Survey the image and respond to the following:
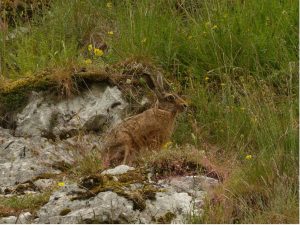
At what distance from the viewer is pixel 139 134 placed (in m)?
7.27

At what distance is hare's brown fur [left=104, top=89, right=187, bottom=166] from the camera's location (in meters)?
7.16

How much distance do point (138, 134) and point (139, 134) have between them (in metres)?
0.01

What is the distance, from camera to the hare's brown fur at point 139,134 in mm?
7156

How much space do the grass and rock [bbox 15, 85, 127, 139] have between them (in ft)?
1.44

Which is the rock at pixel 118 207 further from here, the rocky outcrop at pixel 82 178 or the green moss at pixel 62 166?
the green moss at pixel 62 166

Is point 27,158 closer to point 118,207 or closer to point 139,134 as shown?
point 139,134

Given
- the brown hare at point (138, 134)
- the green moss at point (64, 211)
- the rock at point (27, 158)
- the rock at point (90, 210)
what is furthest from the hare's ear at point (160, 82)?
the green moss at point (64, 211)

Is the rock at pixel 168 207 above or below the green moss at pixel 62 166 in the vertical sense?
above

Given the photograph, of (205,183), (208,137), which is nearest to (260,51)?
(208,137)

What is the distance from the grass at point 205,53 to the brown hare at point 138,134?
10.5 inches

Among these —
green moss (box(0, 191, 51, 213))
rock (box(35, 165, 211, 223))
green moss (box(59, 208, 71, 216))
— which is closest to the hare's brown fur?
green moss (box(0, 191, 51, 213))

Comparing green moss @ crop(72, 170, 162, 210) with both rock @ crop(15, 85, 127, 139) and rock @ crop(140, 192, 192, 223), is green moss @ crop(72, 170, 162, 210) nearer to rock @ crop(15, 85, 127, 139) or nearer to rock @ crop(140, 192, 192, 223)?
rock @ crop(140, 192, 192, 223)

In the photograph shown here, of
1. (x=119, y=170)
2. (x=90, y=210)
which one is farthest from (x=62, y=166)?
(x=90, y=210)

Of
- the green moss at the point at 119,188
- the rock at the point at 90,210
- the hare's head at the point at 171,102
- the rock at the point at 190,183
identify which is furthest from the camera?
the hare's head at the point at 171,102
